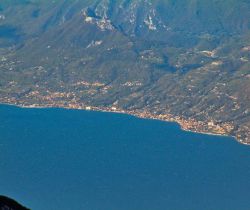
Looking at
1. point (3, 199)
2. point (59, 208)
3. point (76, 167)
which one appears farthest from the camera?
point (76, 167)

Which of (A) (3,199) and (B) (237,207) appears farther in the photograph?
(B) (237,207)

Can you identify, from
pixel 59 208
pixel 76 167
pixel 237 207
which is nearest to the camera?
pixel 59 208

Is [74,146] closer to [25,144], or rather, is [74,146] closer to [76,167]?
[25,144]

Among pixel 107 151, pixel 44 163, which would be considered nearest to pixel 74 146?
pixel 107 151

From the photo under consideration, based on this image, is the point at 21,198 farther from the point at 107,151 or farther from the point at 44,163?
the point at 107,151

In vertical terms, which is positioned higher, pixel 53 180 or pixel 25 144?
pixel 53 180

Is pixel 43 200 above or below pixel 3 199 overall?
below

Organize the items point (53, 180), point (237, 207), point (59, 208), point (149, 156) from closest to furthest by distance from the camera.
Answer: point (59, 208)
point (237, 207)
point (53, 180)
point (149, 156)

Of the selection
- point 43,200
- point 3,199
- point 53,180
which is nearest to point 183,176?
point 53,180

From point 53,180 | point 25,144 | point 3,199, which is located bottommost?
point 25,144
